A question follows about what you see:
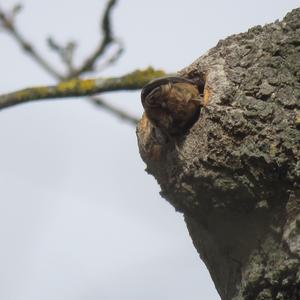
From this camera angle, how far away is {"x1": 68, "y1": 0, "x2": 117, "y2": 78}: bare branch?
364 centimetres

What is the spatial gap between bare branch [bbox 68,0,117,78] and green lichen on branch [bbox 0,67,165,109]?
16cm

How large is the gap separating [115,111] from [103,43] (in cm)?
31

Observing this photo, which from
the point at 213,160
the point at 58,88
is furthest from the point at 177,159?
the point at 58,88

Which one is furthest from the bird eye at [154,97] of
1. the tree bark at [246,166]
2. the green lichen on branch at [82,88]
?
the green lichen on branch at [82,88]

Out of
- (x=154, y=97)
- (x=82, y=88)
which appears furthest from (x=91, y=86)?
(x=154, y=97)

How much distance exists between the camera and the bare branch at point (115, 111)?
3680 millimetres

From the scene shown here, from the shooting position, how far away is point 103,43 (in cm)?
374

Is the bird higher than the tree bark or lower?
higher

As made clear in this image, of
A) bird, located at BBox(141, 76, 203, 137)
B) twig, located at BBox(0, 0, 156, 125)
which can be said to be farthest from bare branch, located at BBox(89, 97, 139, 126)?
bird, located at BBox(141, 76, 203, 137)

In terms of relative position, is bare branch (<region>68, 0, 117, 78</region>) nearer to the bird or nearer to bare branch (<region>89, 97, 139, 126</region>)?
bare branch (<region>89, 97, 139, 126</region>)

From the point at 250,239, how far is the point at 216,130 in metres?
0.29

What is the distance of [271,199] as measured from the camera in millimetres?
2070

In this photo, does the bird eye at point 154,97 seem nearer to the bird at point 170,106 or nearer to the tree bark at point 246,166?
the bird at point 170,106

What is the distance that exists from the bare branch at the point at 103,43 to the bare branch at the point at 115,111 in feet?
0.45
